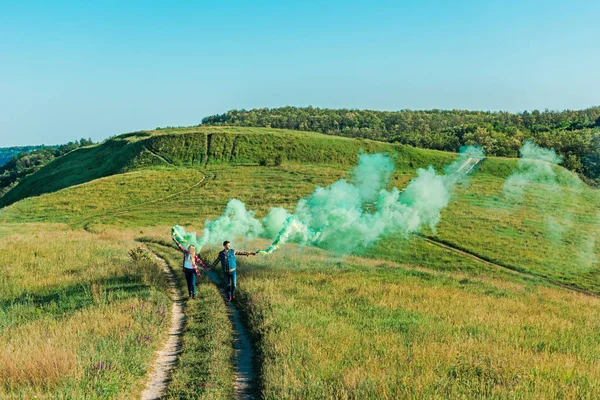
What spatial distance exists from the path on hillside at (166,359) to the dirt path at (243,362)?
146cm

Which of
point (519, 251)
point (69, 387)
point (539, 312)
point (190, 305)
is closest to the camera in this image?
point (69, 387)

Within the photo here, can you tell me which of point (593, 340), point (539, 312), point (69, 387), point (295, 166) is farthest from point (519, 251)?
point (295, 166)

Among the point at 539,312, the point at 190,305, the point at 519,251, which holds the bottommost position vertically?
the point at 519,251

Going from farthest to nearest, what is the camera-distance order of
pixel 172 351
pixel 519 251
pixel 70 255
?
pixel 519 251 → pixel 70 255 → pixel 172 351

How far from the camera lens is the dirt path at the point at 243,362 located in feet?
29.8

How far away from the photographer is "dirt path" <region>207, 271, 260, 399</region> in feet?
29.8

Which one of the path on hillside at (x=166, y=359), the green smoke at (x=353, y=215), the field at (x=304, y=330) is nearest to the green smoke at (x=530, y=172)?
the green smoke at (x=353, y=215)

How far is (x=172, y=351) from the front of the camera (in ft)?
37.3

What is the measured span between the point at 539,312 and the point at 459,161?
8992 centimetres

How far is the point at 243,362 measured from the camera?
34.8 ft

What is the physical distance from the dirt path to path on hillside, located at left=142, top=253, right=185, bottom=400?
146 cm

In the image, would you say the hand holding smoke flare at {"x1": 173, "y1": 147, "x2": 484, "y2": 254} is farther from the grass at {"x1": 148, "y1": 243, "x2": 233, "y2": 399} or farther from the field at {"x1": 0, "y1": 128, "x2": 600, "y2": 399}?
the grass at {"x1": 148, "y1": 243, "x2": 233, "y2": 399}

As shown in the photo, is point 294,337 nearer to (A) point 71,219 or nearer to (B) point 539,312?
(B) point 539,312

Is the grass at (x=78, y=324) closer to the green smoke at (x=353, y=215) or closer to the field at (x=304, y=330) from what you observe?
the field at (x=304, y=330)
